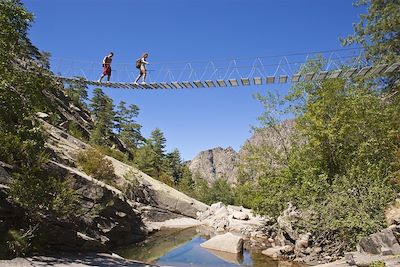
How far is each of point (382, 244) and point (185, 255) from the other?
37.4 ft

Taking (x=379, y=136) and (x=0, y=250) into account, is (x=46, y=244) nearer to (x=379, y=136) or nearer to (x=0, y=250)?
(x=0, y=250)

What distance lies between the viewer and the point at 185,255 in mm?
20047

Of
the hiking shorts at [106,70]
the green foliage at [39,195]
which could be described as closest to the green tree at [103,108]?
the hiking shorts at [106,70]

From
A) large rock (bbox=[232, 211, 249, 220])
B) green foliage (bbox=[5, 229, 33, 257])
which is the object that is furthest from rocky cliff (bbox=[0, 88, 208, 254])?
large rock (bbox=[232, 211, 249, 220])

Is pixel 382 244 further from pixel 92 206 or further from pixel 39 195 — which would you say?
pixel 92 206

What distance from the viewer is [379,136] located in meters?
19.2

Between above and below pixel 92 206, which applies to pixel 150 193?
above

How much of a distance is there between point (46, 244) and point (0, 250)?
2507 millimetres

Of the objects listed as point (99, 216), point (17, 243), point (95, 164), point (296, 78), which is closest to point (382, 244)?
point (296, 78)

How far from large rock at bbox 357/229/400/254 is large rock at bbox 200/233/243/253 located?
9.40 metres

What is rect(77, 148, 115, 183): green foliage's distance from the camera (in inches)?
1146

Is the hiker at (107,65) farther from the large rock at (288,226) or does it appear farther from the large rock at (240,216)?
the large rock at (240,216)

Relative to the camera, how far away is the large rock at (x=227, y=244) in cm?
2033

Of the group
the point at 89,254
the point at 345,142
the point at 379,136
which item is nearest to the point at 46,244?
the point at 89,254
